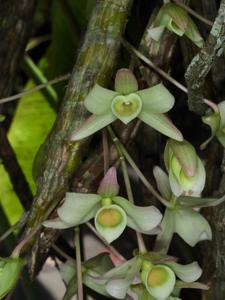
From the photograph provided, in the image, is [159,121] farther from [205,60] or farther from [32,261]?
[32,261]

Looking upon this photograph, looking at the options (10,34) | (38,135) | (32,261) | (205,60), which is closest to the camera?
(205,60)

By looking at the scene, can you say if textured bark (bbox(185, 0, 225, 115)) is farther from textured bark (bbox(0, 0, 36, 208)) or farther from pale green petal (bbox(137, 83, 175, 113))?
textured bark (bbox(0, 0, 36, 208))

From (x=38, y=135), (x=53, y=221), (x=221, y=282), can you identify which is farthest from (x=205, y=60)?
(x=38, y=135)

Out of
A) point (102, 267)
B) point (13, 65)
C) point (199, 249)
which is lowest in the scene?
point (199, 249)

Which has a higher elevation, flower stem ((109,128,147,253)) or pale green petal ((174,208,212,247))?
flower stem ((109,128,147,253))

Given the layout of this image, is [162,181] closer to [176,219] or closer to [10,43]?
[176,219]

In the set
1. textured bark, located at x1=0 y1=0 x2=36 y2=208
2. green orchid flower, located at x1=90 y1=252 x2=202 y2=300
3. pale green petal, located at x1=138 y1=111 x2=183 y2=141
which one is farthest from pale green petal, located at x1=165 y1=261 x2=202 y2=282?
textured bark, located at x1=0 y1=0 x2=36 y2=208
